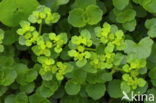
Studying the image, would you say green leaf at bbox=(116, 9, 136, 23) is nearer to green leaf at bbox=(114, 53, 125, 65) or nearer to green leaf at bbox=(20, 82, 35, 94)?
green leaf at bbox=(114, 53, 125, 65)

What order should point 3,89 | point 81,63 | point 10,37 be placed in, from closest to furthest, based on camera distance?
point 81,63 → point 3,89 → point 10,37

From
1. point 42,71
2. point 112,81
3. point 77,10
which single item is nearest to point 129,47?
point 112,81

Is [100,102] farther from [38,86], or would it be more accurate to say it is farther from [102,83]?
[38,86]

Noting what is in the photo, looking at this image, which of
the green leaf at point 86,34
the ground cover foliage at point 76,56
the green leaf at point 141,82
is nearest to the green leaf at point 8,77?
the ground cover foliage at point 76,56

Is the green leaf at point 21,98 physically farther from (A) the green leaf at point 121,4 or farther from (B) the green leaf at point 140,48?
(A) the green leaf at point 121,4

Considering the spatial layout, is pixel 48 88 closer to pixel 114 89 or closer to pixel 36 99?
pixel 36 99

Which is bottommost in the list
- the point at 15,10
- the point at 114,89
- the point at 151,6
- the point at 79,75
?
the point at 114,89

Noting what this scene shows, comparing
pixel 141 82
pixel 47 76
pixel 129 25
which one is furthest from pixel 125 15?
pixel 47 76
